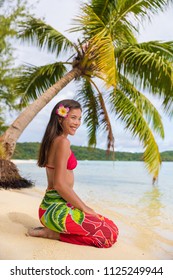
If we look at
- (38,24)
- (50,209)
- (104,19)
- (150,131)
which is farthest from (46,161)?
(38,24)

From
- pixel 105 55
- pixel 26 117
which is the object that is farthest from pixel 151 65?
pixel 26 117

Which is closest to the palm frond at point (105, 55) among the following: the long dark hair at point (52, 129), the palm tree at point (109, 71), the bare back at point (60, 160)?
the palm tree at point (109, 71)

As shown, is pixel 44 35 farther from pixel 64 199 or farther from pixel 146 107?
pixel 64 199

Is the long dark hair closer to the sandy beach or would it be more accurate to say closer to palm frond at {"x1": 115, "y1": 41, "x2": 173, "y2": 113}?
the sandy beach

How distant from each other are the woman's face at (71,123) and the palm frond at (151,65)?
677cm

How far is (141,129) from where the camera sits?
10898 mm

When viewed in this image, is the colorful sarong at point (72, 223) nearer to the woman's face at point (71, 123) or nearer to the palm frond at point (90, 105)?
the woman's face at point (71, 123)

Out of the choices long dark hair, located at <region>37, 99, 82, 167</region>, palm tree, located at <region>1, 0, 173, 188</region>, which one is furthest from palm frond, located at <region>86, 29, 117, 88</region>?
long dark hair, located at <region>37, 99, 82, 167</region>

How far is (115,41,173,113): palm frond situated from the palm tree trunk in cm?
136

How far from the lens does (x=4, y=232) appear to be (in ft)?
13.1

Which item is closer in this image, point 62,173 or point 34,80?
point 62,173

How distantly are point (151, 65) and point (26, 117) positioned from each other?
3.40m

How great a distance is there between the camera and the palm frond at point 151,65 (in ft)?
34.4
